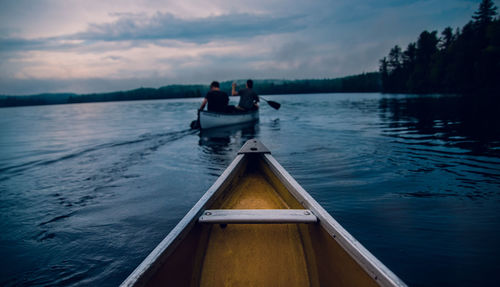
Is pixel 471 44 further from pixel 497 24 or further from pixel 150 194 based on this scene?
pixel 150 194

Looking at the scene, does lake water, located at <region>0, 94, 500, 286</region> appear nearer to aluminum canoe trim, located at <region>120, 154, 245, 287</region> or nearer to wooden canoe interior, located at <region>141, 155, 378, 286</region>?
wooden canoe interior, located at <region>141, 155, 378, 286</region>

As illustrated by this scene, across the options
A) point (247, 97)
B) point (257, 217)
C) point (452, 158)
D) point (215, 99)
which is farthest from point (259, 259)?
point (247, 97)

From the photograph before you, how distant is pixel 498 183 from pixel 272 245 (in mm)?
5474

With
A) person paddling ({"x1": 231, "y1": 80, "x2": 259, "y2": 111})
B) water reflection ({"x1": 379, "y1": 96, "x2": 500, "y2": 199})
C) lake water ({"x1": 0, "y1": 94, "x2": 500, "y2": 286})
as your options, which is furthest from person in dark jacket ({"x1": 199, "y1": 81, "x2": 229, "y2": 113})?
water reflection ({"x1": 379, "y1": 96, "x2": 500, "y2": 199})

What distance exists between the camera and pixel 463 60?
164 feet

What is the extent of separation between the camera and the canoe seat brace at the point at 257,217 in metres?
2.36

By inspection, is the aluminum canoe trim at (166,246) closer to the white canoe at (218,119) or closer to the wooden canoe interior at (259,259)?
the wooden canoe interior at (259,259)

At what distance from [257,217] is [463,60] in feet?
212

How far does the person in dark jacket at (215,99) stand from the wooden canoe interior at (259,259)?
1061 cm

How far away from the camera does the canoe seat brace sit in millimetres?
2361

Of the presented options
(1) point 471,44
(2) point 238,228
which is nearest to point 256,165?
(2) point 238,228

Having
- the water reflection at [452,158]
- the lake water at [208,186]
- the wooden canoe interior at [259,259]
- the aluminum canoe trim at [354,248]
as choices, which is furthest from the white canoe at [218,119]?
the aluminum canoe trim at [354,248]

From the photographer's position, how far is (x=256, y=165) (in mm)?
4754

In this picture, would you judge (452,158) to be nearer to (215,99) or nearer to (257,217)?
(257,217)
